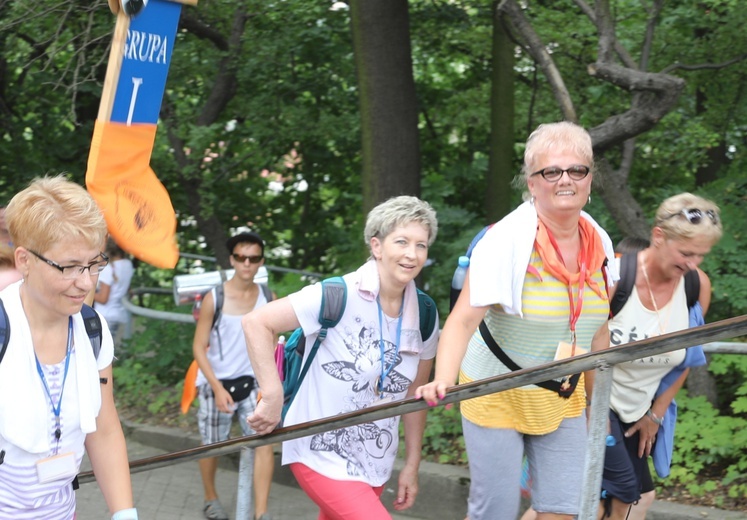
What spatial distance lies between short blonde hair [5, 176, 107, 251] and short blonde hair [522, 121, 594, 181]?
4.75 ft

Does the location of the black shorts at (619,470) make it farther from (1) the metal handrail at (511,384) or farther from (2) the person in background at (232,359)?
(2) the person in background at (232,359)

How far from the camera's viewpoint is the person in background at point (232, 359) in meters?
5.70

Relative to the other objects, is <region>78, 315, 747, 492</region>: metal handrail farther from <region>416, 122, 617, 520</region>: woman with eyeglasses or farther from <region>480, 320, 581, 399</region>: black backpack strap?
<region>480, 320, 581, 399</region>: black backpack strap

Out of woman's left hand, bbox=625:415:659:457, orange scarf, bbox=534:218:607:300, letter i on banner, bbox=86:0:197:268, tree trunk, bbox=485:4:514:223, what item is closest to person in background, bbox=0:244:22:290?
letter i on banner, bbox=86:0:197:268

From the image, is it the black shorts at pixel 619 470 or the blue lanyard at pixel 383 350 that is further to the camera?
the black shorts at pixel 619 470

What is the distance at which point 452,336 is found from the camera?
10.2ft

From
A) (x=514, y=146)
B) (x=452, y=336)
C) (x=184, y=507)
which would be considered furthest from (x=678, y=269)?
(x=514, y=146)

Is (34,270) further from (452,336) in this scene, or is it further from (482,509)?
(482,509)

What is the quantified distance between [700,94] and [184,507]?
487 cm

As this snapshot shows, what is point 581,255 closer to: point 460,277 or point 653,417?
point 460,277

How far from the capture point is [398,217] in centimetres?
343

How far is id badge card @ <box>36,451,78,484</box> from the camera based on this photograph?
98.2 inches

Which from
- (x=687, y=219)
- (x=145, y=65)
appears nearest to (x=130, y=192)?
(x=145, y=65)

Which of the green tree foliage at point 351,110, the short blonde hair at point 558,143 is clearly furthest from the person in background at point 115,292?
the short blonde hair at point 558,143
